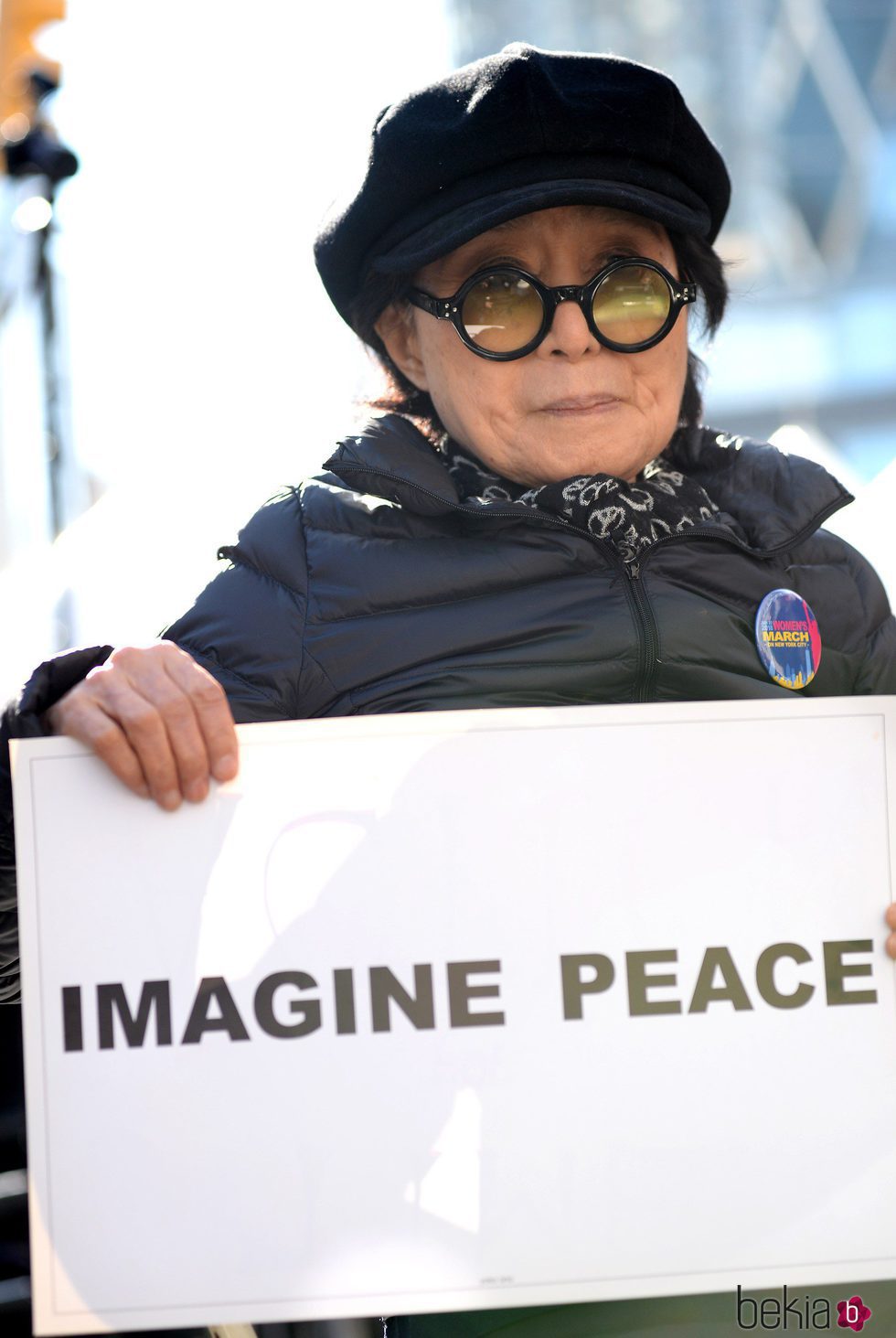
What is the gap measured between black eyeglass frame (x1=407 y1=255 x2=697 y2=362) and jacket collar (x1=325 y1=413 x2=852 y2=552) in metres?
0.14

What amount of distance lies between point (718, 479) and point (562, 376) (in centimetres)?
30

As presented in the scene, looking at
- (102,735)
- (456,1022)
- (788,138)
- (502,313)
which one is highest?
(788,138)

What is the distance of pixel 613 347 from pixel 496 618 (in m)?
0.36

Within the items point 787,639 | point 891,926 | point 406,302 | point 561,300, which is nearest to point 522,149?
point 561,300

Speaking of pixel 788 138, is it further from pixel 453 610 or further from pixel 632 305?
pixel 453 610

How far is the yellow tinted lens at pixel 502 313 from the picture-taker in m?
1.64

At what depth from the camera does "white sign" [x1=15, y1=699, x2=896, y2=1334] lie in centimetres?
127

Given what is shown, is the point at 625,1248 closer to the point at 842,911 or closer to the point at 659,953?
the point at 659,953

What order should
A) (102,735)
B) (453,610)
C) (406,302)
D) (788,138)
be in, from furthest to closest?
(788,138), (406,302), (453,610), (102,735)

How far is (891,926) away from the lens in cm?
136

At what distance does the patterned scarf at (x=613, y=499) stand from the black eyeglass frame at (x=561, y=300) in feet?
0.50

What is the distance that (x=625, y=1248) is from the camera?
1.28 m

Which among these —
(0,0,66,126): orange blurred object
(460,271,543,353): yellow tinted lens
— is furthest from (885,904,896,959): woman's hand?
(0,0,66,126): orange blurred object

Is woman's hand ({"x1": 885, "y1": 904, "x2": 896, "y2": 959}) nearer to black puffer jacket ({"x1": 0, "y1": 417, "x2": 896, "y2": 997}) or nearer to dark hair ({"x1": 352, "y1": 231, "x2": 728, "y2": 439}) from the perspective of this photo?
black puffer jacket ({"x1": 0, "y1": 417, "x2": 896, "y2": 997})
